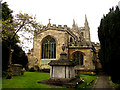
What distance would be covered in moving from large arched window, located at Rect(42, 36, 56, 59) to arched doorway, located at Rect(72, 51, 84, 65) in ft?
14.4

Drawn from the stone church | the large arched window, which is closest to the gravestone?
the stone church

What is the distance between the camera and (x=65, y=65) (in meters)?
8.88

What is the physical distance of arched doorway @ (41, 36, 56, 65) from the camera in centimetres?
2291

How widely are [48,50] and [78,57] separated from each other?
6520mm

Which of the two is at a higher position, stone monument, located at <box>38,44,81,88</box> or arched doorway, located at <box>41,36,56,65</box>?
arched doorway, located at <box>41,36,56,65</box>

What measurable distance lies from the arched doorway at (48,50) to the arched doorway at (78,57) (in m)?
4.40

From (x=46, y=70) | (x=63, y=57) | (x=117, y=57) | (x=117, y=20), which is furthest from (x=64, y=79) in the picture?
(x=46, y=70)

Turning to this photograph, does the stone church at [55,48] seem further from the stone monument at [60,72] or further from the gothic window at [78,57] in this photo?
the stone monument at [60,72]

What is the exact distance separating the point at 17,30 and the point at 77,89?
24.4 feet

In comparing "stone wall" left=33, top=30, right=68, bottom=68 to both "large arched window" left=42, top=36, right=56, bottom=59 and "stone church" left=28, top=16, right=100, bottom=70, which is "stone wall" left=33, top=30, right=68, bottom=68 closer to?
"stone church" left=28, top=16, right=100, bottom=70

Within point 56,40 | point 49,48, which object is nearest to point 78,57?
point 56,40

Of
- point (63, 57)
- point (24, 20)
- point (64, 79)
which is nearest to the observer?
point (64, 79)

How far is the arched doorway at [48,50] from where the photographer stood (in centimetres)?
2291

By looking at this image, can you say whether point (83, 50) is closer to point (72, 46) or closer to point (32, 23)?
point (72, 46)
